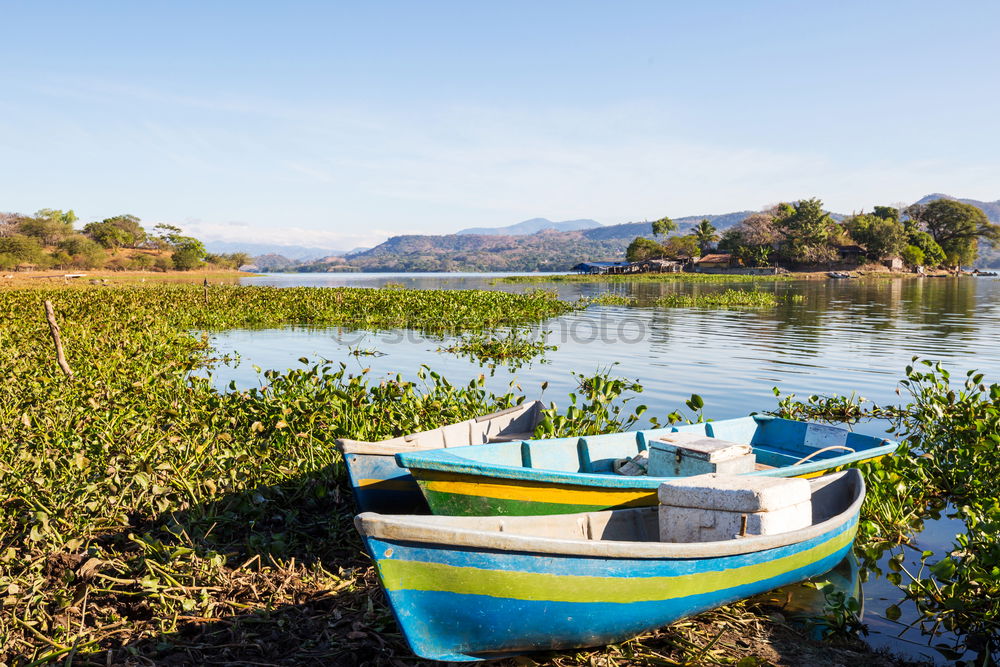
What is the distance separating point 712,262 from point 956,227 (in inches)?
1823

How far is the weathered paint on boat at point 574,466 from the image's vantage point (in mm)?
5148

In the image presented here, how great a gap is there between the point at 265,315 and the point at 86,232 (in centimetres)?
11612

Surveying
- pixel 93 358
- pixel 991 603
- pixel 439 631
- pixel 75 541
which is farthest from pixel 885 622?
pixel 93 358

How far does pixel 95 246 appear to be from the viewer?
9788 cm

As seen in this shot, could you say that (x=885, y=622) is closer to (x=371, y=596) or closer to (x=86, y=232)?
(x=371, y=596)

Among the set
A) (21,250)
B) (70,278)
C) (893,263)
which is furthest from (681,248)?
(21,250)

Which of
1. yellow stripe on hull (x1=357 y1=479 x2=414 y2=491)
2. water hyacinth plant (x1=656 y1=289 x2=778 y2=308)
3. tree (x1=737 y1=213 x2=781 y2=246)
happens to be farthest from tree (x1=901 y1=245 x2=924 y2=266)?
yellow stripe on hull (x1=357 y1=479 x2=414 y2=491)

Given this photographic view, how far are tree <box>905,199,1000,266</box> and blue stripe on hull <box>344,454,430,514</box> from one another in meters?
142

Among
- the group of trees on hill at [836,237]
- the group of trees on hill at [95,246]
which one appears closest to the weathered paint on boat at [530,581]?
the group of trees on hill at [95,246]

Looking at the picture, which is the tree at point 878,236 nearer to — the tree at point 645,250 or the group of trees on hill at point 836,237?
Result: the group of trees on hill at point 836,237

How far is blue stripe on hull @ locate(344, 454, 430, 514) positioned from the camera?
5988 millimetres

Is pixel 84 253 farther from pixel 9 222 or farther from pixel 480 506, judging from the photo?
pixel 480 506

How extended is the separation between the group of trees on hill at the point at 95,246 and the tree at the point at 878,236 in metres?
112

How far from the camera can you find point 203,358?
18.7 m
